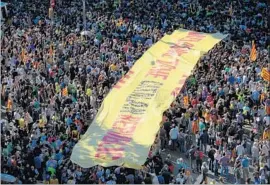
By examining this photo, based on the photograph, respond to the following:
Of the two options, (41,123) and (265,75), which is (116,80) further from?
(265,75)

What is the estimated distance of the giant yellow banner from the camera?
20.5 m

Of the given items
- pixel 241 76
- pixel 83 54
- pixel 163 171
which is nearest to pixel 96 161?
pixel 163 171

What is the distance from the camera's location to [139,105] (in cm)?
2325

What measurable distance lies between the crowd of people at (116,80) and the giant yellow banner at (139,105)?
2.77 ft

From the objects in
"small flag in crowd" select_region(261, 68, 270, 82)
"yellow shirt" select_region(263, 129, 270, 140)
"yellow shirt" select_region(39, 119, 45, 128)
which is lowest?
"yellow shirt" select_region(39, 119, 45, 128)

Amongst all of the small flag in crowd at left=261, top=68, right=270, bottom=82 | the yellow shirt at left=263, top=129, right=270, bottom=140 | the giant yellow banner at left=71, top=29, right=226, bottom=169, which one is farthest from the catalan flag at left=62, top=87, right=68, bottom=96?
the yellow shirt at left=263, top=129, right=270, bottom=140

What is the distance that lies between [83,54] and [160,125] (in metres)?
9.01

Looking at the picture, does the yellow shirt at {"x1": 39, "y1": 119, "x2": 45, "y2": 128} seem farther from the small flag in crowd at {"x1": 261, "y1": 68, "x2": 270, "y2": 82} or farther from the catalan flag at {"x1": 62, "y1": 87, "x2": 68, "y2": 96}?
the small flag in crowd at {"x1": 261, "y1": 68, "x2": 270, "y2": 82}

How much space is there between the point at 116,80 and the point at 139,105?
5480mm

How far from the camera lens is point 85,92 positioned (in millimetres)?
27703

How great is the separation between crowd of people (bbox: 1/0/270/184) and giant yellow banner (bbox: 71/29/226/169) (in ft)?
2.77

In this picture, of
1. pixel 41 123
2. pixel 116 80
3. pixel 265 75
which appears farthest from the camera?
pixel 116 80

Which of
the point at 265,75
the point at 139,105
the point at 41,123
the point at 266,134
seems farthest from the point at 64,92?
the point at 266,134

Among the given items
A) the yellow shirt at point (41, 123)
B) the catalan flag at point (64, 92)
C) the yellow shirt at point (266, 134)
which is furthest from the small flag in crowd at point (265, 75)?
the yellow shirt at point (41, 123)
